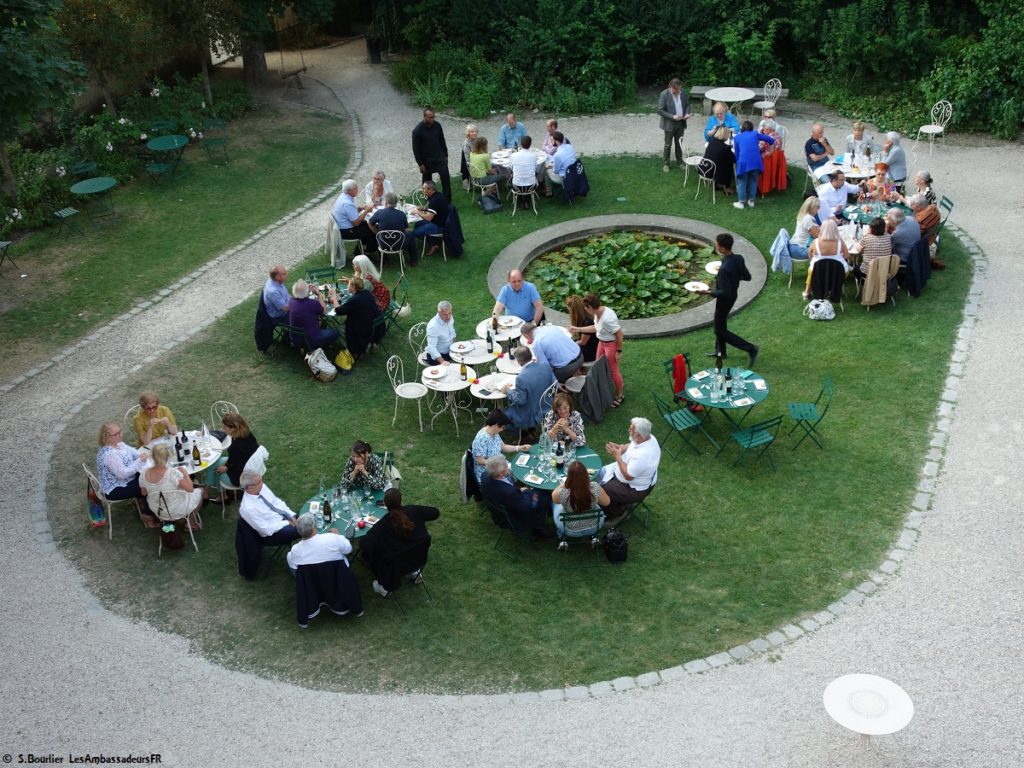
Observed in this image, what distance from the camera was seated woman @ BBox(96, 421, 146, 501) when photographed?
10688mm

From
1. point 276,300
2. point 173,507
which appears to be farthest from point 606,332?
point 173,507

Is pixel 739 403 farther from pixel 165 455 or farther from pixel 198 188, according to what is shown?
pixel 198 188

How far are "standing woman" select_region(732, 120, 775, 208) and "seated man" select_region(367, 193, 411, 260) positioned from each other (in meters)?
6.04

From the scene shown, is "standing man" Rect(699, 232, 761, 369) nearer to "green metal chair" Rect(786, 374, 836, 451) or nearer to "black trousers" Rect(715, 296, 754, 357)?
"black trousers" Rect(715, 296, 754, 357)

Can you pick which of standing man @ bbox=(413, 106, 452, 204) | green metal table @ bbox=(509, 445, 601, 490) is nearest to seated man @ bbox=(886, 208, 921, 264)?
green metal table @ bbox=(509, 445, 601, 490)

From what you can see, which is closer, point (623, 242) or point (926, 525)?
point (926, 525)

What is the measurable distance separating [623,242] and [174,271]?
7.64 m

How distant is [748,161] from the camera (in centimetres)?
1756

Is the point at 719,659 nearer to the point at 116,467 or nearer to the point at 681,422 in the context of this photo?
the point at 681,422

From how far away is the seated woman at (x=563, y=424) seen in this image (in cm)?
1086

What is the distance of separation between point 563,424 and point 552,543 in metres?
1.30

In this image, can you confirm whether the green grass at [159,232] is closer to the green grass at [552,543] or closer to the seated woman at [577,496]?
the green grass at [552,543]

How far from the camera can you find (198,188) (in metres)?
20.2

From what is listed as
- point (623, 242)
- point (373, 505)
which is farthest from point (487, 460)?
point (623, 242)
